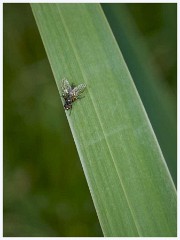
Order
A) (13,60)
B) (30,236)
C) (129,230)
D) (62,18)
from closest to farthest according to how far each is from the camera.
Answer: (129,230) → (62,18) → (30,236) → (13,60)

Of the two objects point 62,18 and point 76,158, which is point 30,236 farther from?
point 62,18

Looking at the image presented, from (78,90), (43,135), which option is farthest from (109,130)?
(43,135)

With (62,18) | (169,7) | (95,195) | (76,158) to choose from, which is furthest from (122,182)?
(169,7)

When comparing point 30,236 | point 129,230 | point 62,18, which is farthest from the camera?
point 30,236

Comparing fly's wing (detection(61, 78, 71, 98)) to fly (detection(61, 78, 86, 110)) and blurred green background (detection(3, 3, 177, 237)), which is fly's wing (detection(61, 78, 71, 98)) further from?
blurred green background (detection(3, 3, 177, 237))

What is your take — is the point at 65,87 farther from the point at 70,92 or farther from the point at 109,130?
the point at 109,130

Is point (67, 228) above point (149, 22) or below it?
below
